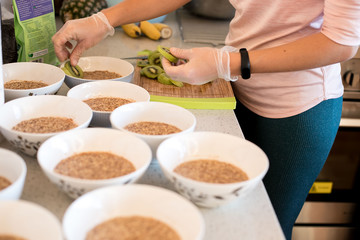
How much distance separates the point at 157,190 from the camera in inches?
32.4

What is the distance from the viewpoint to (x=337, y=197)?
2.15 meters

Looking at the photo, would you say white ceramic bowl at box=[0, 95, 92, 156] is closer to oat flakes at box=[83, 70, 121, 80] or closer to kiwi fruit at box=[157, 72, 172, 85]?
oat flakes at box=[83, 70, 121, 80]

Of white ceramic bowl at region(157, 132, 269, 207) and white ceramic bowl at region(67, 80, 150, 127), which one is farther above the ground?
white ceramic bowl at region(157, 132, 269, 207)

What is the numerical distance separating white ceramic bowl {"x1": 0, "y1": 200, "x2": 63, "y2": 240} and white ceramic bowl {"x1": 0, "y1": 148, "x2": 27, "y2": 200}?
0.06 meters

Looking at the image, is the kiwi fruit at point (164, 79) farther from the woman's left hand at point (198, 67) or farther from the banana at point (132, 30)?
the banana at point (132, 30)

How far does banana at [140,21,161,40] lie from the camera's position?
1930mm

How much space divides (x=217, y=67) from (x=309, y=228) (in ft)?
4.24

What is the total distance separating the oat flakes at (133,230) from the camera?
77cm

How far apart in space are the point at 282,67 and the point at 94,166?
520 millimetres

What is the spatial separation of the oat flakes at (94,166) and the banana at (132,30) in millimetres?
1059

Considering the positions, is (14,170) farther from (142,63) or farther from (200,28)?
(200,28)

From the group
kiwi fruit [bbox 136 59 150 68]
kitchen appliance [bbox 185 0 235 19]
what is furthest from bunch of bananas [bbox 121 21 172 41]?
kiwi fruit [bbox 136 59 150 68]

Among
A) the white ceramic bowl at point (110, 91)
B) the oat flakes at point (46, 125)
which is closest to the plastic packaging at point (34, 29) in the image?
the white ceramic bowl at point (110, 91)

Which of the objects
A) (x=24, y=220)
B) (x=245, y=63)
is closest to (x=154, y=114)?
(x=245, y=63)
